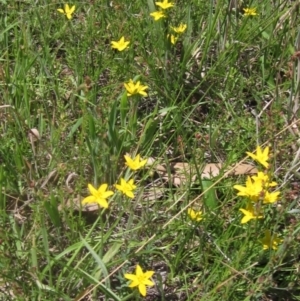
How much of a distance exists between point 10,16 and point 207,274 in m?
1.36

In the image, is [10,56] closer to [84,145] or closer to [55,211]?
[84,145]

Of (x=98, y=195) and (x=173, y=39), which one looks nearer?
(x=98, y=195)

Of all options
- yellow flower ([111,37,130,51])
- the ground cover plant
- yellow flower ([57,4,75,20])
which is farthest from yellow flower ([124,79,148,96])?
yellow flower ([57,4,75,20])

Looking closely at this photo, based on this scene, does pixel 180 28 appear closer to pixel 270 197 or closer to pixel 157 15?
pixel 157 15

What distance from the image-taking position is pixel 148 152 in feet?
6.97

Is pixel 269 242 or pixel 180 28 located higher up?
pixel 180 28

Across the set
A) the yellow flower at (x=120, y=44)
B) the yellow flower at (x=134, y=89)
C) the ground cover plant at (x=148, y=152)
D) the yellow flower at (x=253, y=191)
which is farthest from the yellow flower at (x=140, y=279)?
the yellow flower at (x=120, y=44)

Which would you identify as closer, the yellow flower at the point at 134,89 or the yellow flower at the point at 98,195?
the yellow flower at the point at 98,195

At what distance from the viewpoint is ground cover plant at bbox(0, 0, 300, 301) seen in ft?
5.51

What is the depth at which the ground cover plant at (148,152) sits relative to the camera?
168 centimetres

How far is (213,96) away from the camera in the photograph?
7.81 ft

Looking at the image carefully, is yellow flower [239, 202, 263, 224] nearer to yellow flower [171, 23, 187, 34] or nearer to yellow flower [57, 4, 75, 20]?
yellow flower [171, 23, 187, 34]

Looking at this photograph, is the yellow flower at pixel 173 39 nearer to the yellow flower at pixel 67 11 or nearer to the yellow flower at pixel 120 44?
the yellow flower at pixel 120 44

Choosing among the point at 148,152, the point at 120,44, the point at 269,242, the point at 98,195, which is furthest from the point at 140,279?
the point at 120,44
